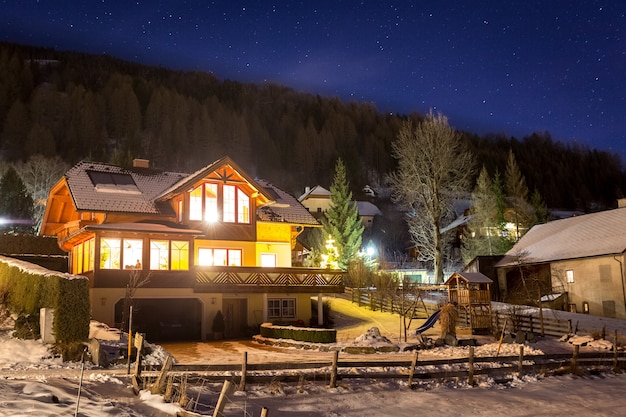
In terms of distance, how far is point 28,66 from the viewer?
14162 centimetres

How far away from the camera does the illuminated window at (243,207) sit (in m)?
34.8

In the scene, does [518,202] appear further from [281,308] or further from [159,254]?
[159,254]

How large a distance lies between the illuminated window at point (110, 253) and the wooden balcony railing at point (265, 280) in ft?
13.3

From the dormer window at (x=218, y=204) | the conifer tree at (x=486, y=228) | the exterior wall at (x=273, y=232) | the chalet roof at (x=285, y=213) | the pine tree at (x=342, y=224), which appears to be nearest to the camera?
the dormer window at (x=218, y=204)

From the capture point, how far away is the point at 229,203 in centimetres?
3459

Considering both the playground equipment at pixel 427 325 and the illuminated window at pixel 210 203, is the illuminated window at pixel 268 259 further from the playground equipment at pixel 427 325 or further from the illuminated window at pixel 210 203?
the playground equipment at pixel 427 325

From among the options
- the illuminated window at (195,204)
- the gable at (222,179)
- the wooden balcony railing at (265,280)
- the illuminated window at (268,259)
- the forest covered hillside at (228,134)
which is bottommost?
the wooden balcony railing at (265,280)

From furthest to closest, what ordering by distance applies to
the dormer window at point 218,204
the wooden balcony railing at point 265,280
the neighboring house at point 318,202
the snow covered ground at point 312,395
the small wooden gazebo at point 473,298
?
the neighboring house at point 318,202, the dormer window at point 218,204, the small wooden gazebo at point 473,298, the wooden balcony railing at point 265,280, the snow covered ground at point 312,395

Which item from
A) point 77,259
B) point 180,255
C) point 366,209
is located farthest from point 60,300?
point 366,209

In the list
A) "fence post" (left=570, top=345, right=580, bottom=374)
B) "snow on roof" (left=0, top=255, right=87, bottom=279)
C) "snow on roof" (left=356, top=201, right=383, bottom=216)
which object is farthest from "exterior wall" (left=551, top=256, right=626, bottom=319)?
"snow on roof" (left=356, top=201, right=383, bottom=216)

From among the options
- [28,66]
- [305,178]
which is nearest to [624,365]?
[305,178]

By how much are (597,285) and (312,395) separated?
1156 inches

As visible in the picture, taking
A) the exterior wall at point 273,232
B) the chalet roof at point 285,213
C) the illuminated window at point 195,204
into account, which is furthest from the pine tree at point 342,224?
the illuminated window at point 195,204

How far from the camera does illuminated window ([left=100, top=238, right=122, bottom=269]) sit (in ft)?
Result: 97.3
